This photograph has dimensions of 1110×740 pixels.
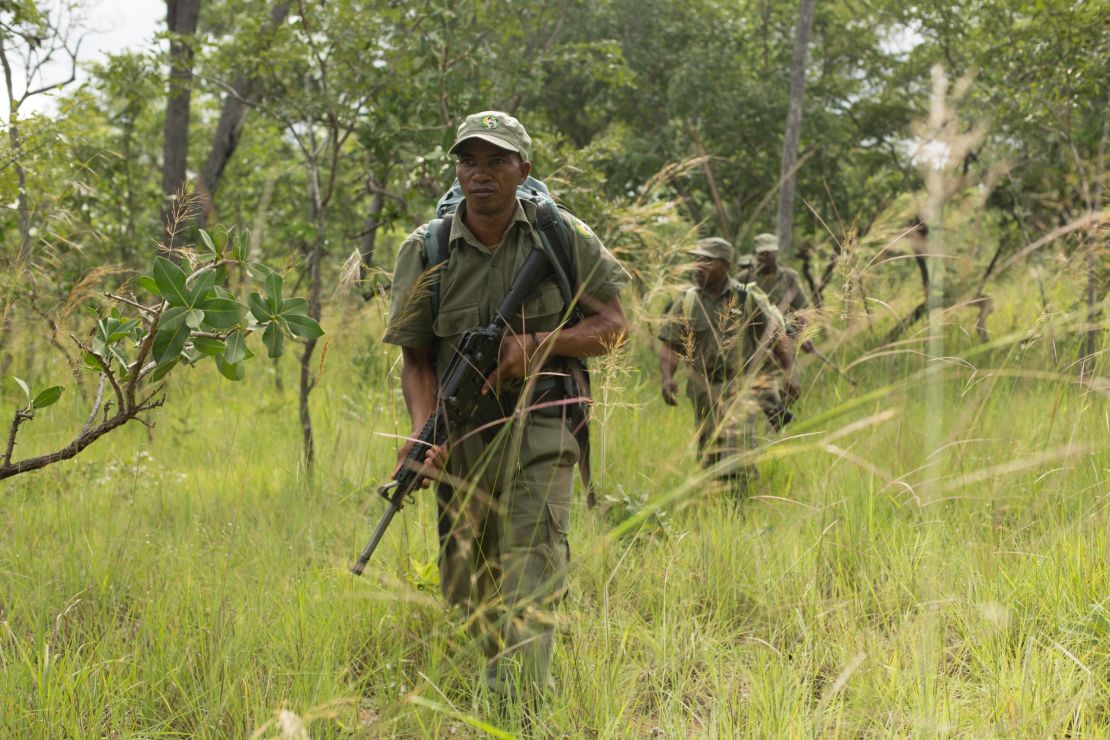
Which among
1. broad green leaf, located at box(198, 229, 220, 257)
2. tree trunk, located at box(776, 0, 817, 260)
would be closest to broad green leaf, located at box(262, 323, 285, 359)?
broad green leaf, located at box(198, 229, 220, 257)

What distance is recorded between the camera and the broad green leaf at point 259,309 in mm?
2209

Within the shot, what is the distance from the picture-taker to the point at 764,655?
2.50 metres

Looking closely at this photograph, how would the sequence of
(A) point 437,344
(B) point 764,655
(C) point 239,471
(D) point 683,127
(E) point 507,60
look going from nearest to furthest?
(B) point 764,655 → (A) point 437,344 → (C) point 239,471 → (E) point 507,60 → (D) point 683,127

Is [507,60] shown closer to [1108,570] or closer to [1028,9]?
[1028,9]

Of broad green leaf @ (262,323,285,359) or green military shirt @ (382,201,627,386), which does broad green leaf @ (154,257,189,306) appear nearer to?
broad green leaf @ (262,323,285,359)

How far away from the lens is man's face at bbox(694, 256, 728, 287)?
4.96 m

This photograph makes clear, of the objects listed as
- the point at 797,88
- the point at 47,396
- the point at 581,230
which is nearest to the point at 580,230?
the point at 581,230

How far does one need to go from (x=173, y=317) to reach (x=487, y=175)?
0.89 meters

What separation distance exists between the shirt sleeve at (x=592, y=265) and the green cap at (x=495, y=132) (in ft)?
0.81

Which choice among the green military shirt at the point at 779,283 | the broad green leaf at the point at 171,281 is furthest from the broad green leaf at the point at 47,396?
the green military shirt at the point at 779,283

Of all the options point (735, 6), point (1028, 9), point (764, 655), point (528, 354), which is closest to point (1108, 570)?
point (764, 655)

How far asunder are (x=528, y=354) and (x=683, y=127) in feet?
25.2

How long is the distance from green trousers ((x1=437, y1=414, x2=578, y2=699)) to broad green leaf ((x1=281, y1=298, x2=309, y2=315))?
49 cm

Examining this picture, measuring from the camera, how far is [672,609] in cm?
298
